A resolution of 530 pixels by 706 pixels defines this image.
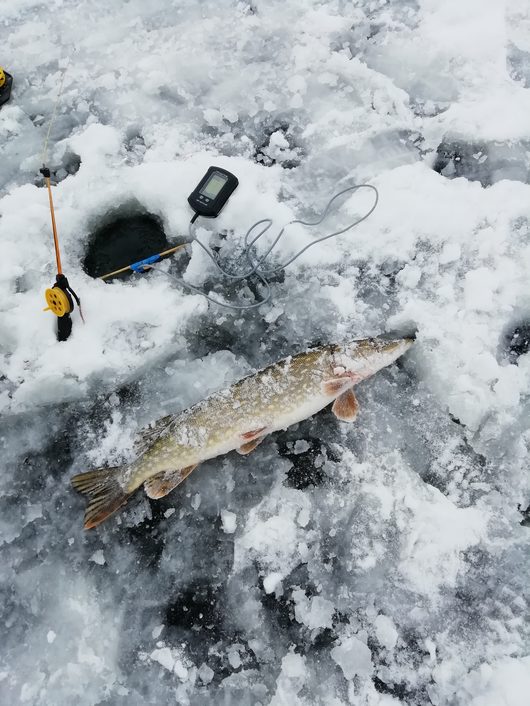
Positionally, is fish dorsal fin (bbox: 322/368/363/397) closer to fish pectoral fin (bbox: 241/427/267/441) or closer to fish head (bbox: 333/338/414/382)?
fish head (bbox: 333/338/414/382)

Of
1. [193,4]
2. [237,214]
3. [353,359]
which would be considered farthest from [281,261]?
[193,4]

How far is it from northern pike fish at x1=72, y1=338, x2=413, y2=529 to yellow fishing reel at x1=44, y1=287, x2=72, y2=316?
0.85 metres

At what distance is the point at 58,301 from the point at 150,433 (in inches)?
36.3

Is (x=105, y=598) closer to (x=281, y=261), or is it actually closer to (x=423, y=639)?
(x=423, y=639)

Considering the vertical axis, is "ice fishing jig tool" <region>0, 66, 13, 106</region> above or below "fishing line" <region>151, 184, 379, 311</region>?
above

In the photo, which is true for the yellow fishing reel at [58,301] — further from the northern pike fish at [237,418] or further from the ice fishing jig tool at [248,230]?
the northern pike fish at [237,418]

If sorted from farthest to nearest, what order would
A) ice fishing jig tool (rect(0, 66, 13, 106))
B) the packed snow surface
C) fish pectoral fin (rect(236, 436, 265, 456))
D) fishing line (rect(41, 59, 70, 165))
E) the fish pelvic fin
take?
ice fishing jig tool (rect(0, 66, 13, 106))
fishing line (rect(41, 59, 70, 165))
fish pectoral fin (rect(236, 436, 265, 456))
the fish pelvic fin
the packed snow surface

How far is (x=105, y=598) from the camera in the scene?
287 centimetres

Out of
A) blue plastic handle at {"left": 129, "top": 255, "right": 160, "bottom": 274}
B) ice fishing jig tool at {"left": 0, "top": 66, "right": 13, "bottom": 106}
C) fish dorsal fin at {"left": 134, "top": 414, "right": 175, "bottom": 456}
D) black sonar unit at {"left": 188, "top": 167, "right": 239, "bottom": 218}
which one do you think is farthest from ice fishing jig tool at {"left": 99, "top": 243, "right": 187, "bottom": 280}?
ice fishing jig tool at {"left": 0, "top": 66, "right": 13, "bottom": 106}

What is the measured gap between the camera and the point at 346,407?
306 cm

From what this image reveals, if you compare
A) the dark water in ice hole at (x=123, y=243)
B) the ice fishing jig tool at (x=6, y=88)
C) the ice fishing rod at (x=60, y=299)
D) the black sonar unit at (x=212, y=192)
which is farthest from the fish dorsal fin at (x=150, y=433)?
the ice fishing jig tool at (x=6, y=88)

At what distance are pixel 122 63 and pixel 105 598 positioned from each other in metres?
3.94

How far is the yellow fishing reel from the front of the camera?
3125mm

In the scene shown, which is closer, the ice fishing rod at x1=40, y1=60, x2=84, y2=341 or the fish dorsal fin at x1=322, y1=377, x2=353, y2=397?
the fish dorsal fin at x1=322, y1=377, x2=353, y2=397
